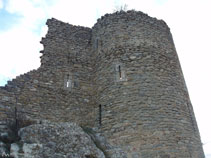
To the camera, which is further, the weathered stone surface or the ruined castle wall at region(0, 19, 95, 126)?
the ruined castle wall at region(0, 19, 95, 126)

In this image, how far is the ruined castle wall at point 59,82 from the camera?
26.8ft

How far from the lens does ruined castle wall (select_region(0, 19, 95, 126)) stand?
8164 mm

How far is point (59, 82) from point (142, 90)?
3.54 m

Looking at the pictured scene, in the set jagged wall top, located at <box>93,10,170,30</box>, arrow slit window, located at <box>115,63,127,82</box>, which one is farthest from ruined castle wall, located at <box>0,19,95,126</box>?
arrow slit window, located at <box>115,63,127,82</box>

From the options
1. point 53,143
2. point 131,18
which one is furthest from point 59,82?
point 131,18

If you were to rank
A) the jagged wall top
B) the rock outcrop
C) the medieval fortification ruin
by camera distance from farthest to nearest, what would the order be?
the jagged wall top < the medieval fortification ruin < the rock outcrop

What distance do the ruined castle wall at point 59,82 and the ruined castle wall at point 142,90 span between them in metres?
0.61

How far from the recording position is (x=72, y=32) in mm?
10891

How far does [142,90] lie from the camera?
8.24 m

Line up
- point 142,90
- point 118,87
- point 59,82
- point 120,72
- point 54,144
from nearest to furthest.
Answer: point 54,144 → point 142,90 → point 118,87 → point 120,72 → point 59,82

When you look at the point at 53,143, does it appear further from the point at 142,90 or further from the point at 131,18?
the point at 131,18

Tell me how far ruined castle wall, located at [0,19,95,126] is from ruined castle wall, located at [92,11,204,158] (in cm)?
61

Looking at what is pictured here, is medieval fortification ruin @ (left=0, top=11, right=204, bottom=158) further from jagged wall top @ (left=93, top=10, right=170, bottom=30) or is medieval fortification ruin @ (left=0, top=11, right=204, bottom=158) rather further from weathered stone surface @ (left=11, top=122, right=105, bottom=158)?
weathered stone surface @ (left=11, top=122, right=105, bottom=158)

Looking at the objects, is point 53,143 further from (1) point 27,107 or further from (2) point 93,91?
(2) point 93,91
